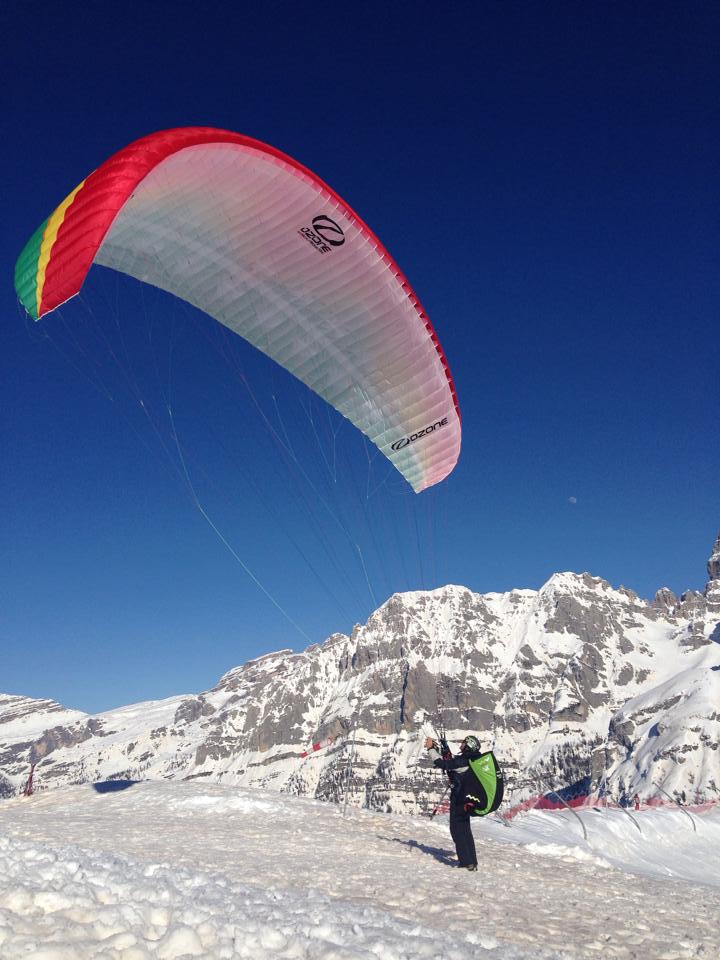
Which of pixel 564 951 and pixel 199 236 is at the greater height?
pixel 199 236

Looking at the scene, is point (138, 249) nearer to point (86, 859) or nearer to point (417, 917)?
point (86, 859)

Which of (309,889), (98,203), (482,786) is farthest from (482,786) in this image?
(98,203)

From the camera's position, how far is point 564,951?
18.1 feet

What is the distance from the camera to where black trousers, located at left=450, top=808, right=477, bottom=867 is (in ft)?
30.4

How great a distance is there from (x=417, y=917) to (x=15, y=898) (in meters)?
3.65

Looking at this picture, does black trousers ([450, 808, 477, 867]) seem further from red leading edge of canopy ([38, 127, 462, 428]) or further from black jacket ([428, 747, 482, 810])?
red leading edge of canopy ([38, 127, 462, 428])

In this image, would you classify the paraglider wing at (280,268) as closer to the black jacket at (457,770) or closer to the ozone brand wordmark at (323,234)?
the ozone brand wordmark at (323,234)

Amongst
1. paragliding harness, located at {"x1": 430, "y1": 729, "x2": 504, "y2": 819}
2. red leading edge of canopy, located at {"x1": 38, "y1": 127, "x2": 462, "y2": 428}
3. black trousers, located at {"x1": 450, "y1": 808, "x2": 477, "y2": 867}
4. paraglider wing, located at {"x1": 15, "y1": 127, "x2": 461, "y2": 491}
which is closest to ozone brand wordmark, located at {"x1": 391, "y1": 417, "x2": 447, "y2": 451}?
paraglider wing, located at {"x1": 15, "y1": 127, "x2": 461, "y2": 491}

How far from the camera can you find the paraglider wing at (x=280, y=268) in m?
10.6

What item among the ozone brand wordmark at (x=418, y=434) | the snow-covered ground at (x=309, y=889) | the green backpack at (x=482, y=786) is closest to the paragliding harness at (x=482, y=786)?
the green backpack at (x=482, y=786)

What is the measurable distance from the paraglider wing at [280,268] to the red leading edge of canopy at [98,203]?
0.03 meters

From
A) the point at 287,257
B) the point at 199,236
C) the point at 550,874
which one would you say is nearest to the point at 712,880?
the point at 550,874

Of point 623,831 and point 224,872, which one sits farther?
point 623,831

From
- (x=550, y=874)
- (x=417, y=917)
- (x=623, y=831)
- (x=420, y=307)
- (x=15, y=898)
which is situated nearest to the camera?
(x=15, y=898)
